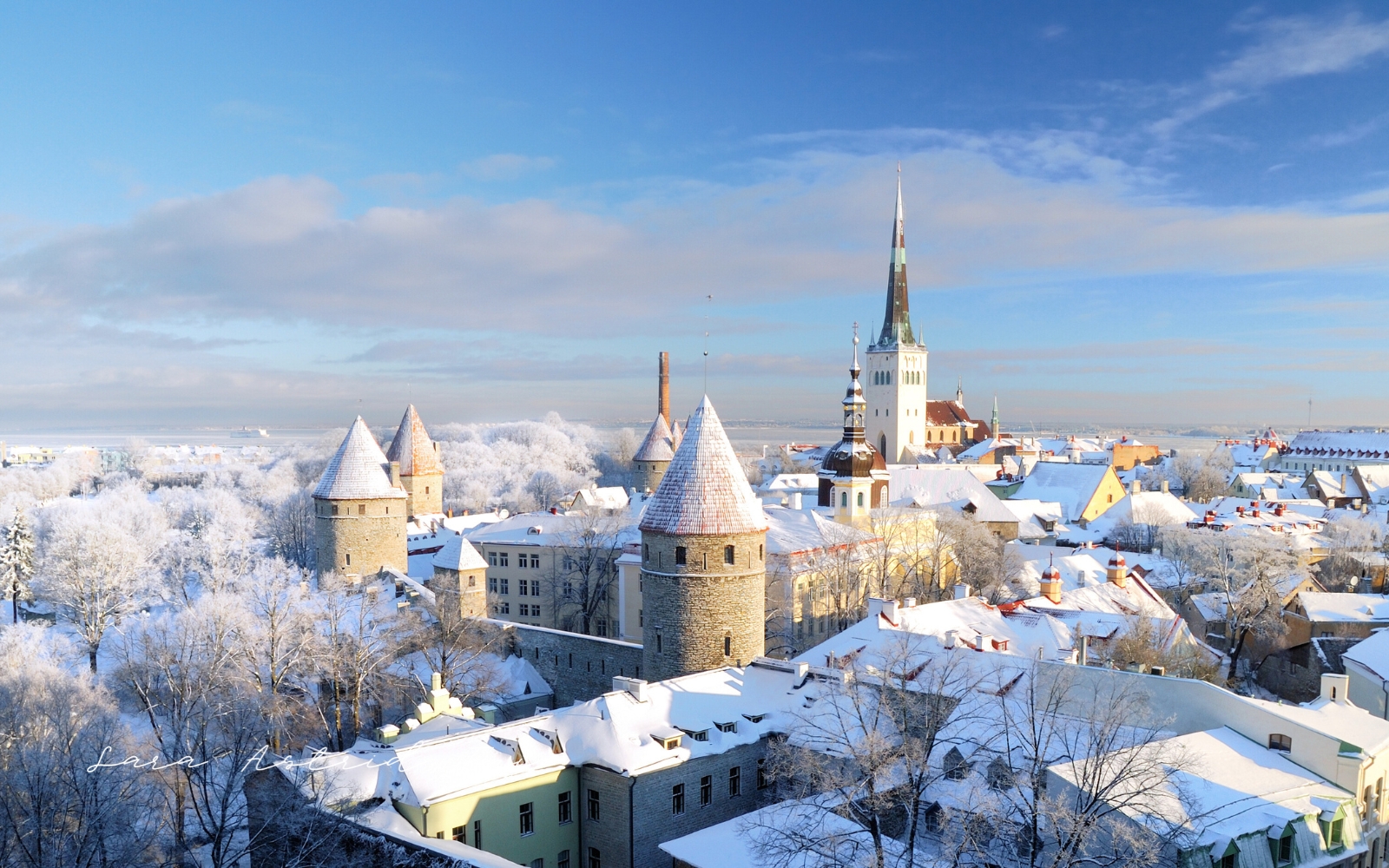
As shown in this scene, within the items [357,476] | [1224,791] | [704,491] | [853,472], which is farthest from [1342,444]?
[1224,791]

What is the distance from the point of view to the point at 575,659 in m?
32.0

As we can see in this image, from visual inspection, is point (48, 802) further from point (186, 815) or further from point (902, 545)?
point (902, 545)

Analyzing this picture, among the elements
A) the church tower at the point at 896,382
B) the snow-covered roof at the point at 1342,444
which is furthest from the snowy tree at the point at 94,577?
the snow-covered roof at the point at 1342,444

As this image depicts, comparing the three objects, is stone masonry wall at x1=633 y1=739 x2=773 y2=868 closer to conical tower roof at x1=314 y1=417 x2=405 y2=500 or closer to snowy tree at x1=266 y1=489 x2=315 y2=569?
conical tower roof at x1=314 y1=417 x2=405 y2=500

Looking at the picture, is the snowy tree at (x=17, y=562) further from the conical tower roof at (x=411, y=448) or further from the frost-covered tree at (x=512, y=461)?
the frost-covered tree at (x=512, y=461)

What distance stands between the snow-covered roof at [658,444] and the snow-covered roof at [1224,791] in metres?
50.0

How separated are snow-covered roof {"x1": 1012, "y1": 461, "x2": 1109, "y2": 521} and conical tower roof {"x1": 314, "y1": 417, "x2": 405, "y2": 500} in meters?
50.3

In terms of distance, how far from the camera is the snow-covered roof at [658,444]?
69.5 m

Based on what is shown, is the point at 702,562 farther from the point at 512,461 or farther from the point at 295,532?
the point at 512,461

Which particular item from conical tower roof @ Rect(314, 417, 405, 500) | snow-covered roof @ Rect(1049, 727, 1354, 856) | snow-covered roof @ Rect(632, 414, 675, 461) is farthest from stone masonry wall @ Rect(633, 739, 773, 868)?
snow-covered roof @ Rect(632, 414, 675, 461)

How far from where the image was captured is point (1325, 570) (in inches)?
2221

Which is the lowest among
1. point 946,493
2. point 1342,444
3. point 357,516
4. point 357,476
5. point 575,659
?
point 575,659

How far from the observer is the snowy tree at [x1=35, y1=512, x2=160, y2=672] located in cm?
4634

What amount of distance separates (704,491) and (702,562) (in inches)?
72.8
